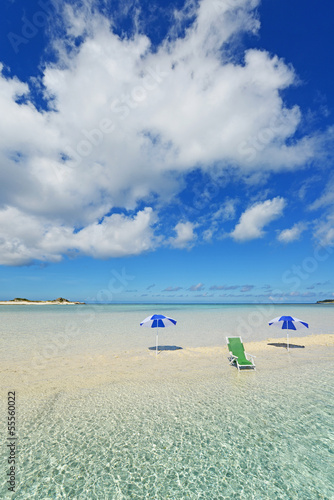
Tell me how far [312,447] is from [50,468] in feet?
20.0

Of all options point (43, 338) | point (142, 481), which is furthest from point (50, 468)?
point (43, 338)

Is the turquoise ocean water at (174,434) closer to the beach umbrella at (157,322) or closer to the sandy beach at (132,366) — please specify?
the sandy beach at (132,366)

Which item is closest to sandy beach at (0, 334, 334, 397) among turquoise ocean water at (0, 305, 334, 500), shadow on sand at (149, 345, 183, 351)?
turquoise ocean water at (0, 305, 334, 500)

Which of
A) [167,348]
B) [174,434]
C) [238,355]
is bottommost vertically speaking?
[167,348]

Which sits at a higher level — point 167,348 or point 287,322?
point 287,322

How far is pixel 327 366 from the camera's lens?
43.2ft

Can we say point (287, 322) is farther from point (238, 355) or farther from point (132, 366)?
point (132, 366)

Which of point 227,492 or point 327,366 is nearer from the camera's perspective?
point 227,492

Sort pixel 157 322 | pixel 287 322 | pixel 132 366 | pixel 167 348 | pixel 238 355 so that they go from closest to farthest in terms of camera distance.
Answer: pixel 132 366, pixel 238 355, pixel 157 322, pixel 287 322, pixel 167 348

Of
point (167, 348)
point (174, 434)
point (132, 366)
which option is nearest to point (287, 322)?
point (167, 348)

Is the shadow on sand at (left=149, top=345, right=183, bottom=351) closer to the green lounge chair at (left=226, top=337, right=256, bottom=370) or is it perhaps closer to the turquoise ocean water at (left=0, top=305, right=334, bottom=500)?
the green lounge chair at (left=226, top=337, right=256, bottom=370)

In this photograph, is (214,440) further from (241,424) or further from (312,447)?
(312,447)

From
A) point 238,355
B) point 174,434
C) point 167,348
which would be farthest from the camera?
point 167,348

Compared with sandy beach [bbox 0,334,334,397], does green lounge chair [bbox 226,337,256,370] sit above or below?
above
